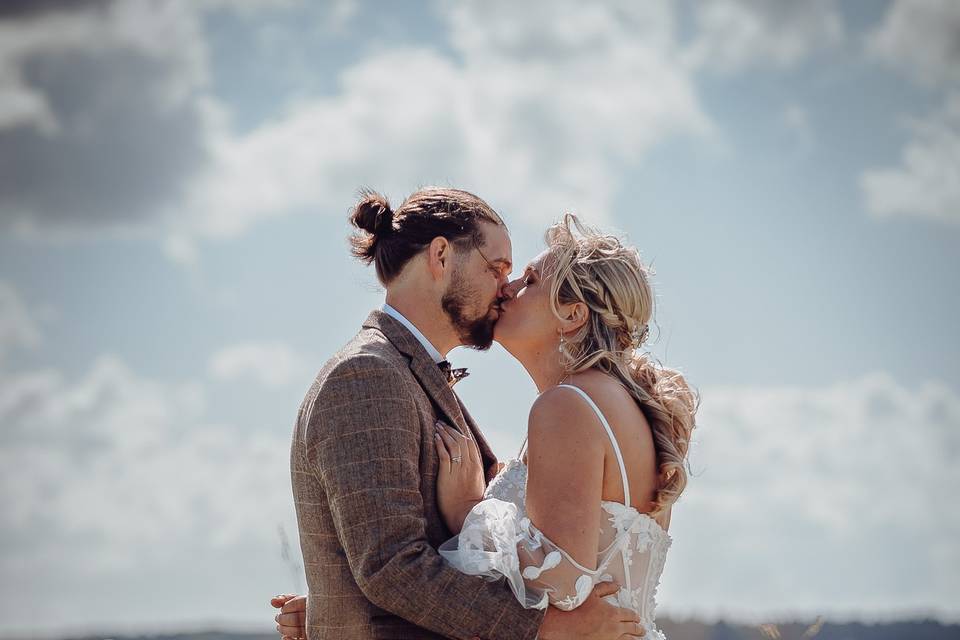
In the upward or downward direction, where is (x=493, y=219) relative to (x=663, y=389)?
upward

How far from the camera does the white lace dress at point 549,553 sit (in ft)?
14.5

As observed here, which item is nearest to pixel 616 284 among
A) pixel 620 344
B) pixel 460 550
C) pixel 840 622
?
pixel 620 344

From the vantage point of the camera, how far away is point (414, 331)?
16.8 ft

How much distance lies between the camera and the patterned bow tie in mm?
5188

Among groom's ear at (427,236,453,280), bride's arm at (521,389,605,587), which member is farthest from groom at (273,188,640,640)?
bride's arm at (521,389,605,587)

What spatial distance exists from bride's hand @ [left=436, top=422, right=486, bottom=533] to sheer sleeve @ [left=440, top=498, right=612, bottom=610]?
0.12 m

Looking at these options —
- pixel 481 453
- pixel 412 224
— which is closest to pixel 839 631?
pixel 481 453

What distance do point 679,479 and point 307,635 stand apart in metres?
1.85

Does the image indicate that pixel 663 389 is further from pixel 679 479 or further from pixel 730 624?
pixel 730 624

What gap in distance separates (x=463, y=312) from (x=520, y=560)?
134 cm

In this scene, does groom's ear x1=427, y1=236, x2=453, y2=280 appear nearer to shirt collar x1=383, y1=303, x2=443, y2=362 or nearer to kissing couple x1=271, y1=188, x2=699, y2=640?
kissing couple x1=271, y1=188, x2=699, y2=640

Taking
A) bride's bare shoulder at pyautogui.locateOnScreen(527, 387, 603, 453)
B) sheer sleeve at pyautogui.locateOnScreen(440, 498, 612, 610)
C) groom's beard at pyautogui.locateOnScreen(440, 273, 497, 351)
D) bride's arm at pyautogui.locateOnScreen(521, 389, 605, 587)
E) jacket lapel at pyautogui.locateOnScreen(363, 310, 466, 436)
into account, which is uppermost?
groom's beard at pyautogui.locateOnScreen(440, 273, 497, 351)

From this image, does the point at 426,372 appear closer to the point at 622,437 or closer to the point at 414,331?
the point at 414,331

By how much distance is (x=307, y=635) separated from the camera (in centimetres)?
482
